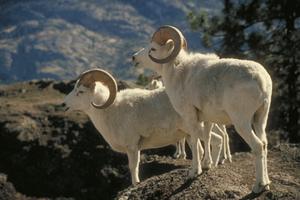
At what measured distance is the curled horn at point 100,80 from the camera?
17219 mm

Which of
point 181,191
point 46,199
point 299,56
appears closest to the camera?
point 181,191

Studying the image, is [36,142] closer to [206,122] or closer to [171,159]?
[171,159]

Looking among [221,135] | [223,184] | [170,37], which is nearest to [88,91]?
[221,135]

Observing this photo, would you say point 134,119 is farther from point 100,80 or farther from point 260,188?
point 260,188

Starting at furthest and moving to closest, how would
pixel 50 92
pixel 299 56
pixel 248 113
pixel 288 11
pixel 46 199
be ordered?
pixel 50 92
pixel 288 11
pixel 299 56
pixel 46 199
pixel 248 113

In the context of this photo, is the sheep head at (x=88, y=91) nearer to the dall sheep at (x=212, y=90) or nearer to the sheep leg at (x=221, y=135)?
the dall sheep at (x=212, y=90)

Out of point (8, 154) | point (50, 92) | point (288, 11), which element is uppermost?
point (288, 11)

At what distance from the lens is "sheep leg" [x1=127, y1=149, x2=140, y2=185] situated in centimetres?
1608

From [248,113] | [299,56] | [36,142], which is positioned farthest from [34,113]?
[248,113]

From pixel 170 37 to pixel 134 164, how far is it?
360 centimetres

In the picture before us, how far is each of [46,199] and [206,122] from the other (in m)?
15.6

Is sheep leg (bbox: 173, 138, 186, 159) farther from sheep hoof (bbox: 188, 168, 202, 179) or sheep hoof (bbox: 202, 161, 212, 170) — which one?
sheep hoof (bbox: 188, 168, 202, 179)

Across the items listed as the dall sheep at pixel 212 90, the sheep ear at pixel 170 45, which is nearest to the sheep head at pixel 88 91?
the dall sheep at pixel 212 90

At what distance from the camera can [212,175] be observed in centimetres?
1304
